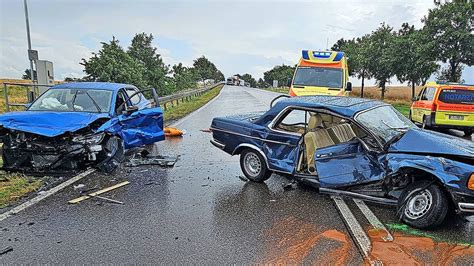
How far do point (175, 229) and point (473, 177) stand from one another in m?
3.41

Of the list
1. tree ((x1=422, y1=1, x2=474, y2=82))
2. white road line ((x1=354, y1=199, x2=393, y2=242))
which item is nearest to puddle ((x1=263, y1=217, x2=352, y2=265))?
white road line ((x1=354, y1=199, x2=393, y2=242))

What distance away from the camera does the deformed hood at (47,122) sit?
6.24 meters

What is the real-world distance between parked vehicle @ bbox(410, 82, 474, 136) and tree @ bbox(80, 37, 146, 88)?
15050mm

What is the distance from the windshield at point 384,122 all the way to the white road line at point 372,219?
976 mm

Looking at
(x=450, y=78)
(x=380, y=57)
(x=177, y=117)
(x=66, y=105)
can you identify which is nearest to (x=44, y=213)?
(x=66, y=105)

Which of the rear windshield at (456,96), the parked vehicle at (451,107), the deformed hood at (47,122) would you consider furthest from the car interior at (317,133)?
the rear windshield at (456,96)

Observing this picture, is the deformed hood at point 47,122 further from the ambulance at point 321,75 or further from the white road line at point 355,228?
the ambulance at point 321,75

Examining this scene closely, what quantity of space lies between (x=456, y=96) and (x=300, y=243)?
36.0 ft

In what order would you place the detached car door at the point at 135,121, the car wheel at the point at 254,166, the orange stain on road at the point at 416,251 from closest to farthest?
the orange stain on road at the point at 416,251, the car wheel at the point at 254,166, the detached car door at the point at 135,121

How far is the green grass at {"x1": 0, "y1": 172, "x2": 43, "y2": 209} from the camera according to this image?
5.31 meters

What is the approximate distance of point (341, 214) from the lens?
15.4 feet

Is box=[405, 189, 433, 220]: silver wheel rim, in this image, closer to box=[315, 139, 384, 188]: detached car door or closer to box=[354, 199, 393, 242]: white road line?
box=[354, 199, 393, 242]: white road line

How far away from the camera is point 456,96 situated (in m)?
12.1

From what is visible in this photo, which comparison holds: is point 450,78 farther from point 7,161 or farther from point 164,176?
point 7,161
